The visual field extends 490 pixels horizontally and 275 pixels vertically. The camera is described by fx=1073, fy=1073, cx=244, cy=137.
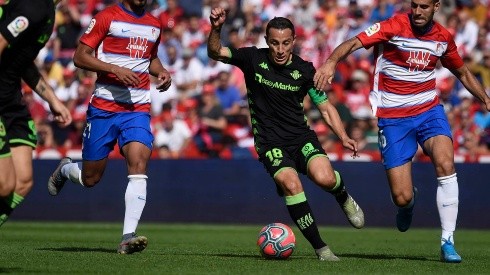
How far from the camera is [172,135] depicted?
21656 millimetres

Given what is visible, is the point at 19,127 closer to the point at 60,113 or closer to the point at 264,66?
the point at 60,113

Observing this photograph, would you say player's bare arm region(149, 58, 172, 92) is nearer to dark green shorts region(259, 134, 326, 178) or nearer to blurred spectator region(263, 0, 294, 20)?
dark green shorts region(259, 134, 326, 178)

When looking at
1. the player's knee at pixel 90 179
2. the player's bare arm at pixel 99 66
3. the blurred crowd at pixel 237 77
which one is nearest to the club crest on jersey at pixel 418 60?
the player's bare arm at pixel 99 66

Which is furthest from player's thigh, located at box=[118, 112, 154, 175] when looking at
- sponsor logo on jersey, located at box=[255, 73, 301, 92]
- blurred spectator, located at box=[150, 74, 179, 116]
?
blurred spectator, located at box=[150, 74, 179, 116]

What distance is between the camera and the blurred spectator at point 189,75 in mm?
23266

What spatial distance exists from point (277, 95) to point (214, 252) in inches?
83.8

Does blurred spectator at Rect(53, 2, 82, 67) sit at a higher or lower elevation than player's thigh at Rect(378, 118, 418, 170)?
lower

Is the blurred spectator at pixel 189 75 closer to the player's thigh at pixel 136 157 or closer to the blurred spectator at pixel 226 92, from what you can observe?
the blurred spectator at pixel 226 92

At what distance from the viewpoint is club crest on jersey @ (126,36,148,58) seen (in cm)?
1215

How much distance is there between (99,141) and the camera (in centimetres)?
1234

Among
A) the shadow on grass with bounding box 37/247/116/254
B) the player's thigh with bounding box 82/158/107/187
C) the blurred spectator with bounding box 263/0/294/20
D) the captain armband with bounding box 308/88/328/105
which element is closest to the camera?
the captain armband with bounding box 308/88/328/105

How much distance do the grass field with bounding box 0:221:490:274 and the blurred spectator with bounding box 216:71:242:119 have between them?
3.75 metres

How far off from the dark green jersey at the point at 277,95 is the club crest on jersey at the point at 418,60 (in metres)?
1.06

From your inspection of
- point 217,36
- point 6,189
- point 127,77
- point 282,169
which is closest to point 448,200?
point 282,169
